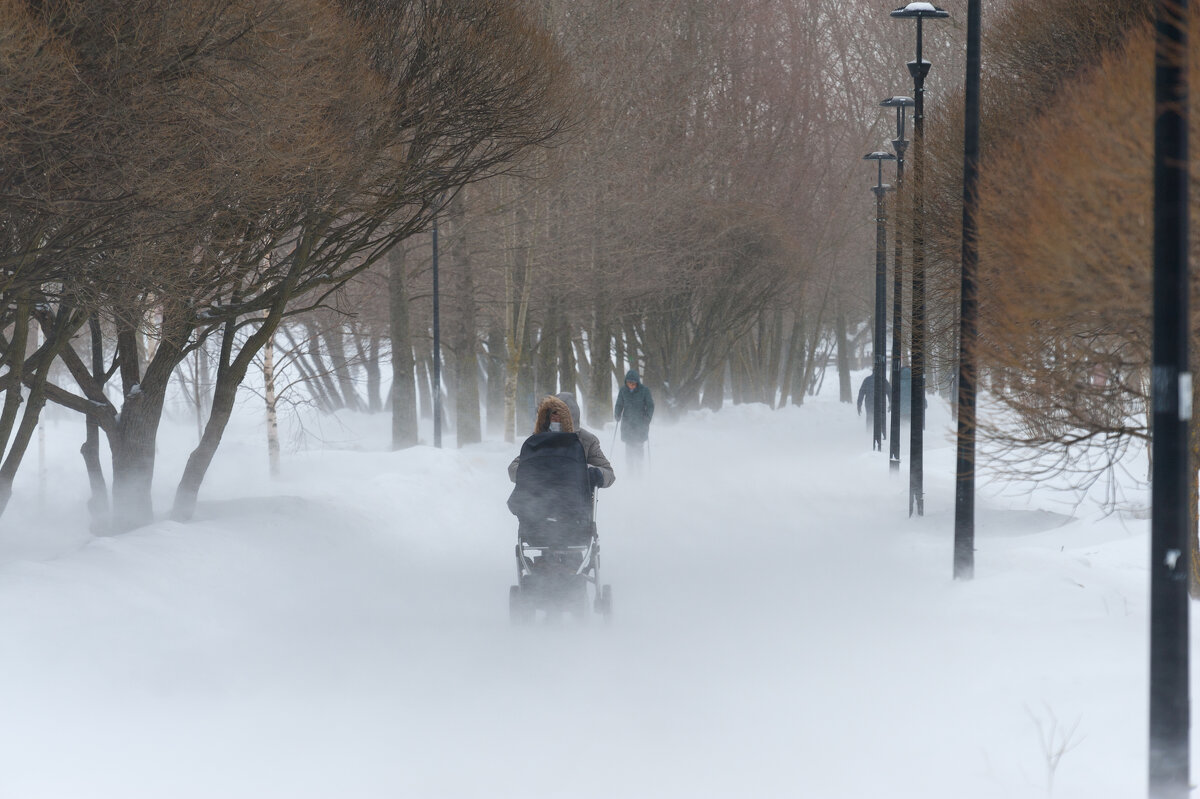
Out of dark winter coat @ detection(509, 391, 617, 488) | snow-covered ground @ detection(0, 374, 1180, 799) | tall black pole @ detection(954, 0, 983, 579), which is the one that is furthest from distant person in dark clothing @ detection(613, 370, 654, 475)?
dark winter coat @ detection(509, 391, 617, 488)

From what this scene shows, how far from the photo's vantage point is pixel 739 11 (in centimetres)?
3594

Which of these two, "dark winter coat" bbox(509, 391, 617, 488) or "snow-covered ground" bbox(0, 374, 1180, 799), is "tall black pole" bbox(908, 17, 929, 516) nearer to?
"snow-covered ground" bbox(0, 374, 1180, 799)

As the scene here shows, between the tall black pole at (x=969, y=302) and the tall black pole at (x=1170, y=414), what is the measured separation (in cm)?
483

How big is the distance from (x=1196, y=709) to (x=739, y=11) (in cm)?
3162

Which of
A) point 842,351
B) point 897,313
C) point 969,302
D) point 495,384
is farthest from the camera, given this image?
point 842,351

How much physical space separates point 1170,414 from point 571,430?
4895 mm

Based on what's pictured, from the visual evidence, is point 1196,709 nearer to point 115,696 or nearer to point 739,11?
point 115,696

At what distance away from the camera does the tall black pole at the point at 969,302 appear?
10.3 meters

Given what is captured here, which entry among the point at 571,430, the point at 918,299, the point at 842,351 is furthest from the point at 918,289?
the point at 842,351

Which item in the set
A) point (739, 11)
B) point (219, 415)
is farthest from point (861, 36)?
point (219, 415)

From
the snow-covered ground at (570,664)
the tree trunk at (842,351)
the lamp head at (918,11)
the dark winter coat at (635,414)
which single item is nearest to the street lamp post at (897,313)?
the lamp head at (918,11)

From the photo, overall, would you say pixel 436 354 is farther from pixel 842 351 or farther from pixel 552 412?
pixel 842 351

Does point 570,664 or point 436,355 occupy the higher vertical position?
point 436,355

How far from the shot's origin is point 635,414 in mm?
20672
